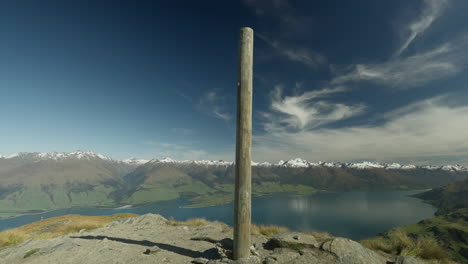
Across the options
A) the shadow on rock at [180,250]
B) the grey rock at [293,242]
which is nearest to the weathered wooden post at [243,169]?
the shadow on rock at [180,250]

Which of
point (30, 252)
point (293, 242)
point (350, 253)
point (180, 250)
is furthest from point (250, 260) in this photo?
point (30, 252)

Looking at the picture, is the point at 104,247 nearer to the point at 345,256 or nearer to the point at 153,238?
the point at 153,238

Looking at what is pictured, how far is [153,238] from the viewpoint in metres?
11.6

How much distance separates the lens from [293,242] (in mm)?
8789

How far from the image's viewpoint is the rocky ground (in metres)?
7.59

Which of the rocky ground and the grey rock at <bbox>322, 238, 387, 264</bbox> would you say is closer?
the grey rock at <bbox>322, 238, 387, 264</bbox>

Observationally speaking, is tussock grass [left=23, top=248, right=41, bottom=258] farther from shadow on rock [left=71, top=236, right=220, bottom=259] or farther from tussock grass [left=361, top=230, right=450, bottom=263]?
tussock grass [left=361, top=230, right=450, bottom=263]

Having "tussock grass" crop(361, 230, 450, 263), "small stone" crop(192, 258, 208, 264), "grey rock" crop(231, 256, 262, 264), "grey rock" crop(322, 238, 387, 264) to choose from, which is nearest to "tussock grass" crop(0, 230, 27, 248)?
"small stone" crop(192, 258, 208, 264)

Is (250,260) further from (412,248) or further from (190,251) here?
(412,248)

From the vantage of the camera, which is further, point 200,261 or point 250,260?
point 200,261

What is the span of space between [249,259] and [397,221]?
189483mm

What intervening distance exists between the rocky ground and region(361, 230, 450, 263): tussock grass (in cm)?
110

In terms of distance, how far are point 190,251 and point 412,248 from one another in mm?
9642

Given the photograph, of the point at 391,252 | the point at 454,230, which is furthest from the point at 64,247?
the point at 454,230
